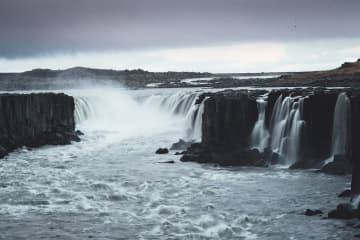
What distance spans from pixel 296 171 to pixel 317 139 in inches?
161

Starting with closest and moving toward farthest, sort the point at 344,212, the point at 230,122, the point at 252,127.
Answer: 1. the point at 344,212
2. the point at 252,127
3. the point at 230,122

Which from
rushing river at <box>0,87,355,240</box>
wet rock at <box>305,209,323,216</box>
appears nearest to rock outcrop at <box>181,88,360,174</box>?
rushing river at <box>0,87,355,240</box>

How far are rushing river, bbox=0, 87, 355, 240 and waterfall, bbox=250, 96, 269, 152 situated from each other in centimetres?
564

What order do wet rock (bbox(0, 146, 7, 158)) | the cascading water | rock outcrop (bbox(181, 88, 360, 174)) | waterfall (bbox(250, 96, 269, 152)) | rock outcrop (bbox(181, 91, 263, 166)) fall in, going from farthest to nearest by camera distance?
the cascading water, wet rock (bbox(0, 146, 7, 158)), rock outcrop (bbox(181, 91, 263, 166)), waterfall (bbox(250, 96, 269, 152)), rock outcrop (bbox(181, 88, 360, 174))

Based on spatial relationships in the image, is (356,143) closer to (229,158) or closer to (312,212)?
(312,212)

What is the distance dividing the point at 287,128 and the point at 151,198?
15656mm

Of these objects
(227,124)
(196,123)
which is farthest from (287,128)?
(196,123)

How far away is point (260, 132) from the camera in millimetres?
45969

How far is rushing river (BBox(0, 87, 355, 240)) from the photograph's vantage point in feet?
81.9

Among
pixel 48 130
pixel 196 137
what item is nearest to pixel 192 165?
pixel 196 137

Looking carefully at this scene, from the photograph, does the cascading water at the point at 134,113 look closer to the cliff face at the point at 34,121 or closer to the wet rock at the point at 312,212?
the cliff face at the point at 34,121

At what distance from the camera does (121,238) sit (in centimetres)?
2417

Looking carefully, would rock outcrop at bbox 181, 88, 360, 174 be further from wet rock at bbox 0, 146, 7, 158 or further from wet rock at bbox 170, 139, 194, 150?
wet rock at bbox 0, 146, 7, 158

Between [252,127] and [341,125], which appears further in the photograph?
[252,127]
